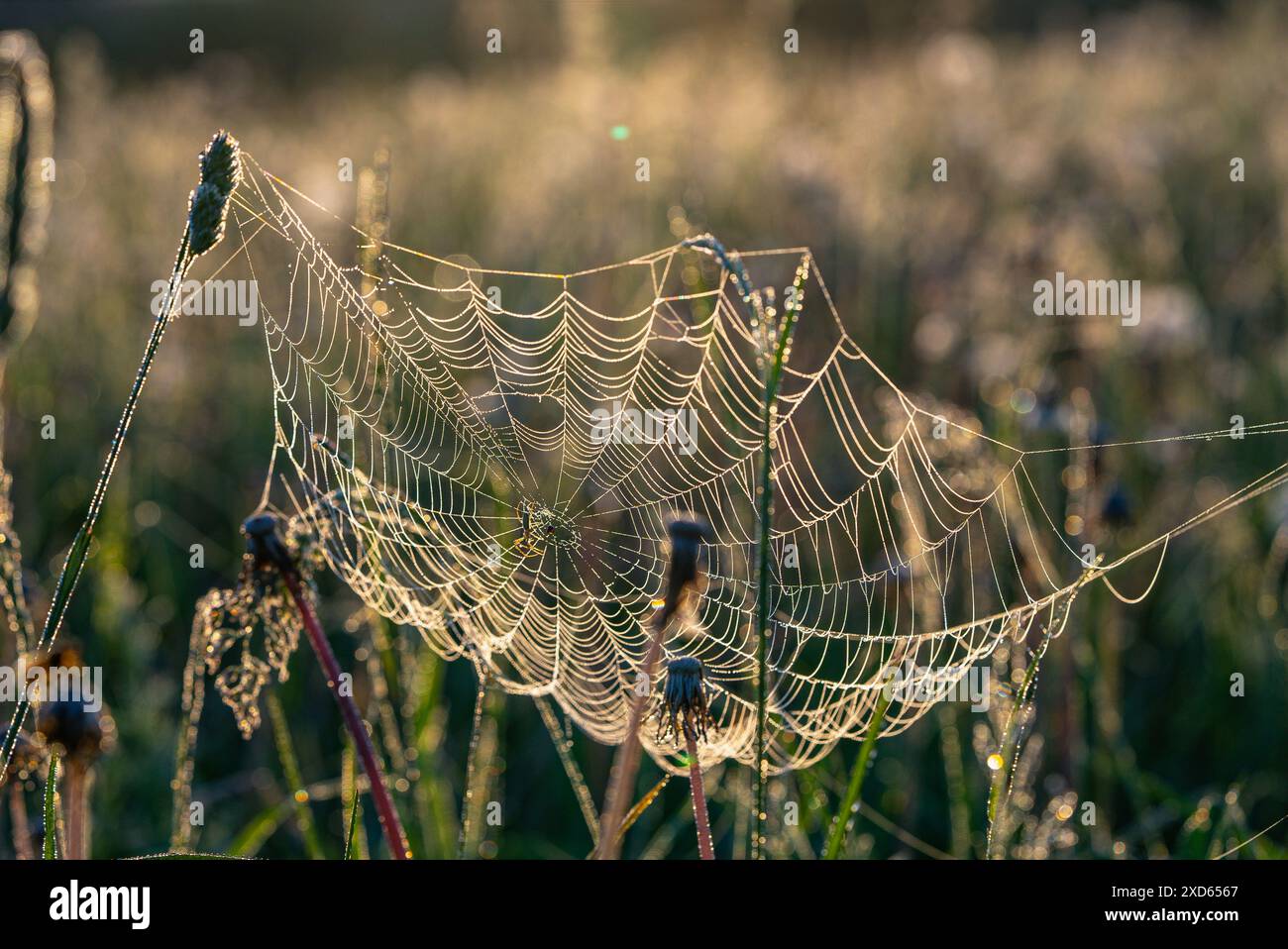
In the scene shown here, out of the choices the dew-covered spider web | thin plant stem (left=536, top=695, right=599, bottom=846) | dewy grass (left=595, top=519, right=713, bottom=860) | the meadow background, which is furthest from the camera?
the meadow background

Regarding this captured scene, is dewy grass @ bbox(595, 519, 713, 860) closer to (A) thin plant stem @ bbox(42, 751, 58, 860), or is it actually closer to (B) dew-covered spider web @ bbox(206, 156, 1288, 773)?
(B) dew-covered spider web @ bbox(206, 156, 1288, 773)

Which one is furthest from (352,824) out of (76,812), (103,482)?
(76,812)

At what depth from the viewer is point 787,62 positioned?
12.0m

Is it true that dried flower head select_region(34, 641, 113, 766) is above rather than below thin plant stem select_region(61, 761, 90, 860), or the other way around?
above

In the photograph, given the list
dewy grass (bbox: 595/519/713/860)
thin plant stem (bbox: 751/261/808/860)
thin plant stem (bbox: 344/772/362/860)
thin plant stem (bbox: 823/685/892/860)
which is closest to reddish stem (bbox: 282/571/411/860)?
thin plant stem (bbox: 344/772/362/860)

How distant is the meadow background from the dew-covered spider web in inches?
7.8

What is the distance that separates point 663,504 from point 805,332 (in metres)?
1.89

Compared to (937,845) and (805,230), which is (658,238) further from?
(937,845)

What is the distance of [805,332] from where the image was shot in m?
5.27

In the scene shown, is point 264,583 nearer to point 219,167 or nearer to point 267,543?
point 267,543

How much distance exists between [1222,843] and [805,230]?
14.8 feet

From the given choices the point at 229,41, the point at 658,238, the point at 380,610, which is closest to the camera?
the point at 380,610

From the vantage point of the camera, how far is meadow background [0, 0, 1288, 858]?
2.87m
